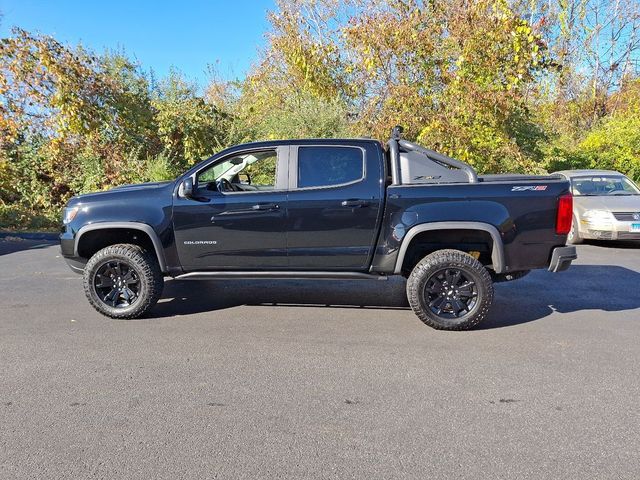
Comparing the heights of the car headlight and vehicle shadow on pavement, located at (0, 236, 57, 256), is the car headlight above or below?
above

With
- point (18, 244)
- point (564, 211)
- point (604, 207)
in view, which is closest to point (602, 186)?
point (604, 207)

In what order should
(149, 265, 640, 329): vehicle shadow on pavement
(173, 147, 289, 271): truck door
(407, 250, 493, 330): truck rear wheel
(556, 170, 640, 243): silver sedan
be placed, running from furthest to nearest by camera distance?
(556, 170, 640, 243): silver sedan → (149, 265, 640, 329): vehicle shadow on pavement → (173, 147, 289, 271): truck door → (407, 250, 493, 330): truck rear wheel

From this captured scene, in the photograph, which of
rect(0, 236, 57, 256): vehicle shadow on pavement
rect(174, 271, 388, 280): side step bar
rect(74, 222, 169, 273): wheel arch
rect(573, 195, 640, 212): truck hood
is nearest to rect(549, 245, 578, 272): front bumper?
rect(174, 271, 388, 280): side step bar

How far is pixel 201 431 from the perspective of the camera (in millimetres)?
2855

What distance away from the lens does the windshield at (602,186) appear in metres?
9.79

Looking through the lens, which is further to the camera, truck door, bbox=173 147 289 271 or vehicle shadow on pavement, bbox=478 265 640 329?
vehicle shadow on pavement, bbox=478 265 640 329

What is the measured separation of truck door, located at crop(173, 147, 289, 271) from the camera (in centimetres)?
479

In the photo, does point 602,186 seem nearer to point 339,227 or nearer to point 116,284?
point 339,227

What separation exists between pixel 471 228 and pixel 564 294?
94.5 inches

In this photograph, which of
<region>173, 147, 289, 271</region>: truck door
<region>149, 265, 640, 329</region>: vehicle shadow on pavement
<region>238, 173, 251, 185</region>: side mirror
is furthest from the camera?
<region>238, 173, 251, 185</region>: side mirror

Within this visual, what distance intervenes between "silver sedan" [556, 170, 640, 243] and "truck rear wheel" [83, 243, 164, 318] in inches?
283

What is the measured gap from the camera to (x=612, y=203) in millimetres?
9086

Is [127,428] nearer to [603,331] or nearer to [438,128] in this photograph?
[603,331]

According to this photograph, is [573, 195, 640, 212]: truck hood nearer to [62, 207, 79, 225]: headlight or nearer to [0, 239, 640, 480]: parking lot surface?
[0, 239, 640, 480]: parking lot surface
